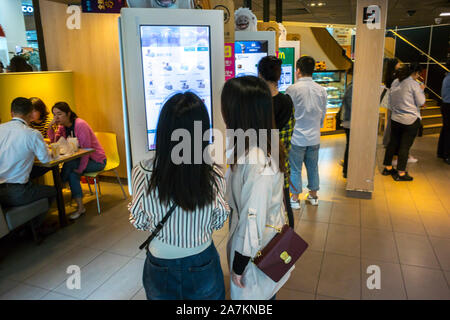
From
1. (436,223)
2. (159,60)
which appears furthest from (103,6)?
(436,223)

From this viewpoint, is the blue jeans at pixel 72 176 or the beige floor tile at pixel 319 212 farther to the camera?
the blue jeans at pixel 72 176

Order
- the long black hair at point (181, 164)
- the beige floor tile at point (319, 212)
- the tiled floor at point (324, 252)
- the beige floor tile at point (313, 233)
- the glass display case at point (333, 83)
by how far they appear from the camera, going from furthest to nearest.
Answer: the glass display case at point (333, 83), the beige floor tile at point (319, 212), the beige floor tile at point (313, 233), the tiled floor at point (324, 252), the long black hair at point (181, 164)

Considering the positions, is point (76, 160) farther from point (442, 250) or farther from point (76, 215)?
point (442, 250)

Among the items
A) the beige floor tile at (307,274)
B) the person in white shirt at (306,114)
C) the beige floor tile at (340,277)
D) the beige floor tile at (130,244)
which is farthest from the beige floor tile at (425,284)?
the beige floor tile at (130,244)

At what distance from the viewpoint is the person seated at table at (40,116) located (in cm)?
435

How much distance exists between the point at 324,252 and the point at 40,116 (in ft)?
12.2

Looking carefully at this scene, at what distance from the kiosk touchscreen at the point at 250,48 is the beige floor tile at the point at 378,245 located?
213 centimetres

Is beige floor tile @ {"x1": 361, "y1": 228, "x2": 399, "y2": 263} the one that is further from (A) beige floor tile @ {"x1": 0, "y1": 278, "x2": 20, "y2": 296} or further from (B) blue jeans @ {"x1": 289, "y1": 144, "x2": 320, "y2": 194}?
(A) beige floor tile @ {"x1": 0, "y1": 278, "x2": 20, "y2": 296}

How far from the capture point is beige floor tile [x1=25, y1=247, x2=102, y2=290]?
9.62 ft

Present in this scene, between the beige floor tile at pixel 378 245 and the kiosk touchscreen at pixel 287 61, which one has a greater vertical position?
the kiosk touchscreen at pixel 287 61

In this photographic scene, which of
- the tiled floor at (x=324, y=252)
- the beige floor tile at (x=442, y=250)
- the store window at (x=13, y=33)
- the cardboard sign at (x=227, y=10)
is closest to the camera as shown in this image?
the tiled floor at (x=324, y=252)

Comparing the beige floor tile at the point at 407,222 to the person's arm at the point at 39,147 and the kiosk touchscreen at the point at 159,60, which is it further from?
the person's arm at the point at 39,147

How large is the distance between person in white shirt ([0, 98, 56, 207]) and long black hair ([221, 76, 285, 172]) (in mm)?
2556

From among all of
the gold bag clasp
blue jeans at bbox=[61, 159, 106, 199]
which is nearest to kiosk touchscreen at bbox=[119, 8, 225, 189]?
the gold bag clasp
